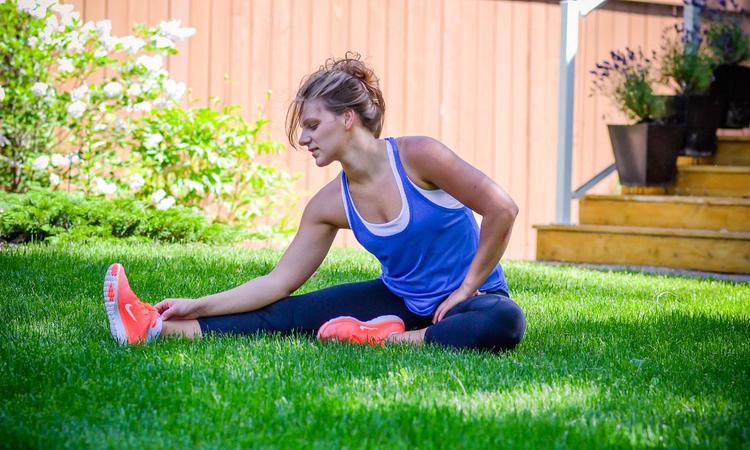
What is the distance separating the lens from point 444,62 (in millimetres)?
9055

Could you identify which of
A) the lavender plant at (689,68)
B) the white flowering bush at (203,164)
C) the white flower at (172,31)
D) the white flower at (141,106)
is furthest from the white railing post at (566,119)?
the white flower at (141,106)

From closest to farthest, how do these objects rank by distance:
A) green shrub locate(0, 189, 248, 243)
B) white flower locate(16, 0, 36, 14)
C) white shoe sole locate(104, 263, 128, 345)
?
white shoe sole locate(104, 263, 128, 345)
green shrub locate(0, 189, 248, 243)
white flower locate(16, 0, 36, 14)

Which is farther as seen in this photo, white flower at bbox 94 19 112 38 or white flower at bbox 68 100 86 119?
white flower at bbox 94 19 112 38

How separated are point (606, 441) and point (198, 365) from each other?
1.26m

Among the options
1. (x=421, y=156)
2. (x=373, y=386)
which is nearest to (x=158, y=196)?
(x=421, y=156)

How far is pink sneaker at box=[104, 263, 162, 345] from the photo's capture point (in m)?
3.23

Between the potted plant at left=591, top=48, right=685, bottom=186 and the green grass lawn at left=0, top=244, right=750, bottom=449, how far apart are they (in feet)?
9.37

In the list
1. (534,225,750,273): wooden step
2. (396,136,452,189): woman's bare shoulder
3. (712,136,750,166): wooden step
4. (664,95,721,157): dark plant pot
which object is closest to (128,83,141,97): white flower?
(534,225,750,273): wooden step

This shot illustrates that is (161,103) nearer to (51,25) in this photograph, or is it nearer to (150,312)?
(51,25)

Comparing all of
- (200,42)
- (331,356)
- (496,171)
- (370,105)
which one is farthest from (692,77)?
(331,356)

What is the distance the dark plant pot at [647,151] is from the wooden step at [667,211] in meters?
0.17

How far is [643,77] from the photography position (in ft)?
23.7

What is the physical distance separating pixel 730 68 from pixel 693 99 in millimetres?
445

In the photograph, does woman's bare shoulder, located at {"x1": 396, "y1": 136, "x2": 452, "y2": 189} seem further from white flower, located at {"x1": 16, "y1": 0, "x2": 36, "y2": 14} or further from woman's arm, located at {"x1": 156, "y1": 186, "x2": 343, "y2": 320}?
white flower, located at {"x1": 16, "y1": 0, "x2": 36, "y2": 14}
